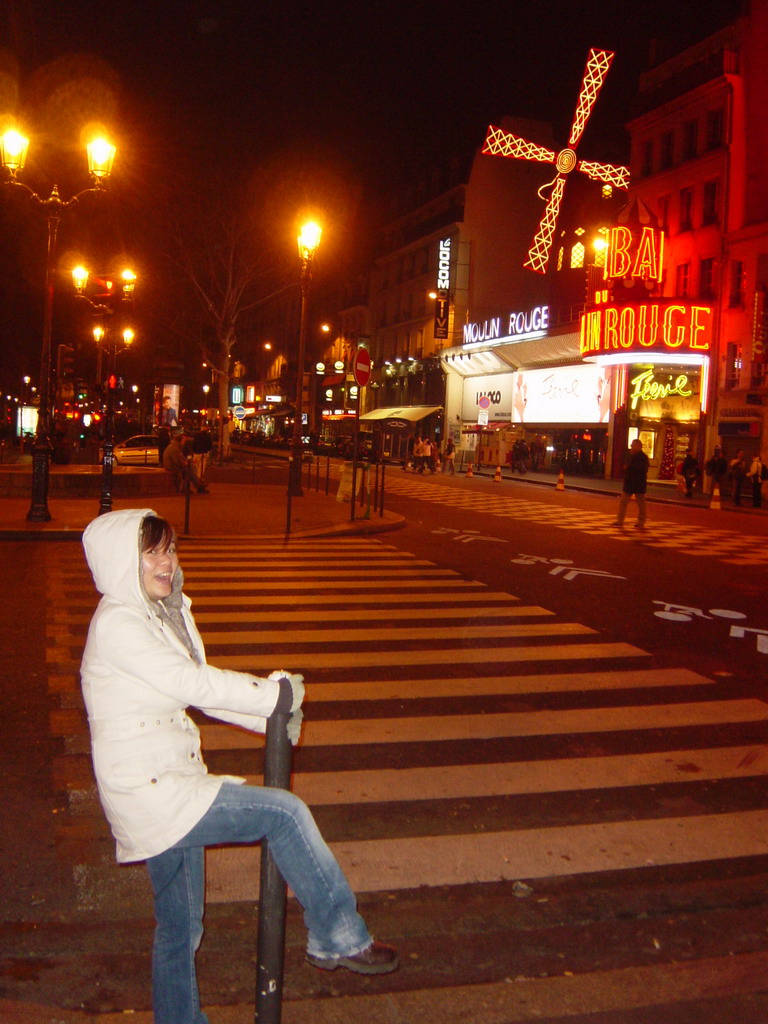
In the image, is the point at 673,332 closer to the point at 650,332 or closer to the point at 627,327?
the point at 650,332

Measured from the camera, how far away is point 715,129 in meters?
40.4

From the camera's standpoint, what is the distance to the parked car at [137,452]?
41.1m

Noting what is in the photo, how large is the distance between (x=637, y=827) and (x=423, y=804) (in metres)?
1.11

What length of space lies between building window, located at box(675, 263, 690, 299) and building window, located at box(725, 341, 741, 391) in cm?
404

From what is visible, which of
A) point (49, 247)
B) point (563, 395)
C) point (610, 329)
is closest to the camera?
point (49, 247)

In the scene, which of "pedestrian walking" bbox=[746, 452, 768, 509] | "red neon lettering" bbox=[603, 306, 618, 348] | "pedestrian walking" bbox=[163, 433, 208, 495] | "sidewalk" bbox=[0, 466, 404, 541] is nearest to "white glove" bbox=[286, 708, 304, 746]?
"sidewalk" bbox=[0, 466, 404, 541]

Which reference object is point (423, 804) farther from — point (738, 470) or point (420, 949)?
point (738, 470)

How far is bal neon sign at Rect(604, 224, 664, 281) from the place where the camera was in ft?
131

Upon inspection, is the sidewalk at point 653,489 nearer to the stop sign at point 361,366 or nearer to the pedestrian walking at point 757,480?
the pedestrian walking at point 757,480

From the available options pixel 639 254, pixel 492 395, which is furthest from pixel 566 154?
pixel 492 395

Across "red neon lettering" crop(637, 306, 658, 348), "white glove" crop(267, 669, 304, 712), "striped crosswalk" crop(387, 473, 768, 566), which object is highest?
"red neon lettering" crop(637, 306, 658, 348)

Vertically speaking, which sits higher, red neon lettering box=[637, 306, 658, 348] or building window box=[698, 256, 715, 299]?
building window box=[698, 256, 715, 299]

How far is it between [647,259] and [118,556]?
40.2 m

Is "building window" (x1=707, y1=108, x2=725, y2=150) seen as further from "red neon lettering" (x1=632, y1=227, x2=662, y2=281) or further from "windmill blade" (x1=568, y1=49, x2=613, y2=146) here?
"windmill blade" (x1=568, y1=49, x2=613, y2=146)
